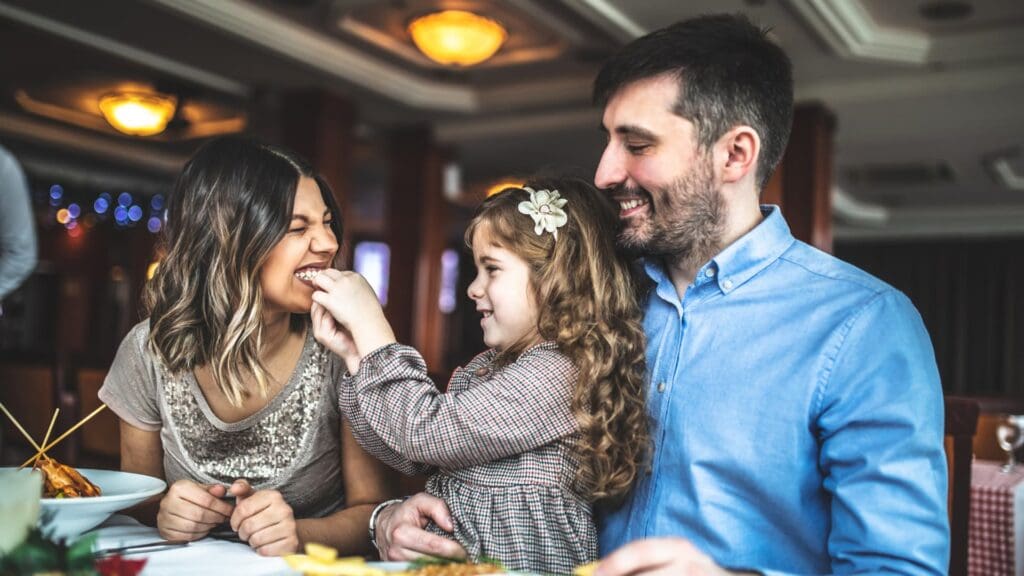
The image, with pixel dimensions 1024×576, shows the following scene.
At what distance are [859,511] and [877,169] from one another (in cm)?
939

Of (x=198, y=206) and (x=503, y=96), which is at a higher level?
(x=503, y=96)

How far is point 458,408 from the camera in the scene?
4.00 ft

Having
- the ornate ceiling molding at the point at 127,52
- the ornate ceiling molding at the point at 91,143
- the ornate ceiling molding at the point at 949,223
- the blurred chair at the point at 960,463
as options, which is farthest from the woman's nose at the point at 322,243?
the ornate ceiling molding at the point at 949,223

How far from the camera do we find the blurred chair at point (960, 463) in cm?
164

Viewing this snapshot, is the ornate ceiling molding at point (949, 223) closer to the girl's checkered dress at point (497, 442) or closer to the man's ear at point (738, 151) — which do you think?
the man's ear at point (738, 151)

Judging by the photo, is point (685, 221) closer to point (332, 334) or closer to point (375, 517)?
point (332, 334)

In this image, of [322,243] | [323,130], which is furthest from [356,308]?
[323,130]

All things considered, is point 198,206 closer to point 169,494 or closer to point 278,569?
point 169,494

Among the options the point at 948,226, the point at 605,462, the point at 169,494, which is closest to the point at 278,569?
the point at 169,494

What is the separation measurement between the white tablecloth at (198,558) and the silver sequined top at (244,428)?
26cm

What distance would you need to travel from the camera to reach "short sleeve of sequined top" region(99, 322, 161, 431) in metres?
1.54

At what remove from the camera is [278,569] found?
1032 millimetres

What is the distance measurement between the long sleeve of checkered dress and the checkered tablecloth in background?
72.9 inches

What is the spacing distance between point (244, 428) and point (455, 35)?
4105 mm
